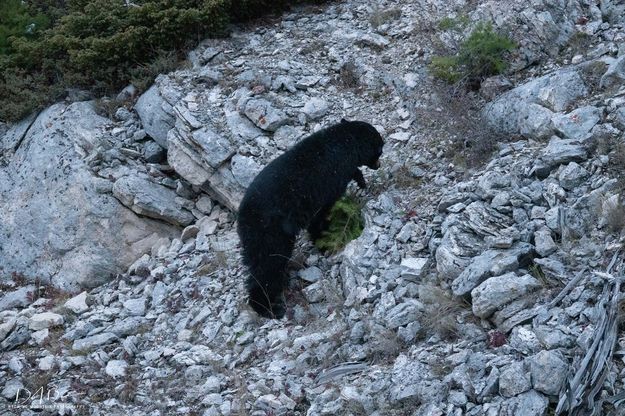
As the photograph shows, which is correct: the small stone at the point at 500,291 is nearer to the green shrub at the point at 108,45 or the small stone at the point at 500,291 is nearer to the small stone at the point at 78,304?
the small stone at the point at 78,304

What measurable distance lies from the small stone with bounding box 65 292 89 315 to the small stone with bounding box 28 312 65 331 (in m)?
0.28

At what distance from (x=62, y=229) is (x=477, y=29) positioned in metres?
6.61

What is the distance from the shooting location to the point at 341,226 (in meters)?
10.0

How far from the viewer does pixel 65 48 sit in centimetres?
Result: 1359

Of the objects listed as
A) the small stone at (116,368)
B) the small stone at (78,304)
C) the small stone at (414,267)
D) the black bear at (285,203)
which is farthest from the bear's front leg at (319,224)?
the small stone at (78,304)

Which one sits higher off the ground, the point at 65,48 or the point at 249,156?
the point at 65,48

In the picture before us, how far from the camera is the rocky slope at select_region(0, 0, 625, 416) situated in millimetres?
7129

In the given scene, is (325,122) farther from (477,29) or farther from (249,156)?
(477,29)

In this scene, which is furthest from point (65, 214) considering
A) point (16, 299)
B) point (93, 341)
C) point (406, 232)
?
point (406, 232)

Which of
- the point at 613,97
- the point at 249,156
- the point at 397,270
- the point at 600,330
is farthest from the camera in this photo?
the point at 249,156

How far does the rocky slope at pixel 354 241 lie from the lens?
23.4 feet

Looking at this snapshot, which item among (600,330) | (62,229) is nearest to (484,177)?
(600,330)

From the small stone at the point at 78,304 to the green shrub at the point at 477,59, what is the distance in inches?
225

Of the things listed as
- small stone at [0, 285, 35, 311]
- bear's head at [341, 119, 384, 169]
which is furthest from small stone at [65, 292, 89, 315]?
bear's head at [341, 119, 384, 169]
